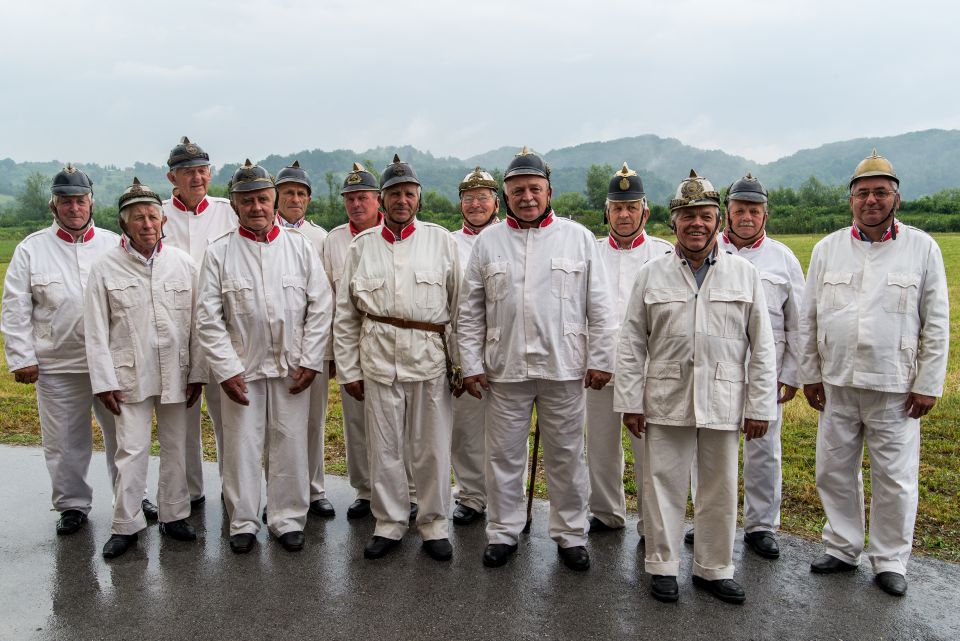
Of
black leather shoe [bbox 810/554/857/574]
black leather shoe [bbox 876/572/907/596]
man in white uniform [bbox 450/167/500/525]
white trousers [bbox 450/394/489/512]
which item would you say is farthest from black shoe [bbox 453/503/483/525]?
black leather shoe [bbox 876/572/907/596]

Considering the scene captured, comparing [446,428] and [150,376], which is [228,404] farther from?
[446,428]

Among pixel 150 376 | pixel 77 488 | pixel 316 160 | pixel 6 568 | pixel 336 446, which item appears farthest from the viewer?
pixel 316 160

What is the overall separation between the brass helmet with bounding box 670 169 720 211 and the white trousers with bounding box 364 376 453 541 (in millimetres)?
1877

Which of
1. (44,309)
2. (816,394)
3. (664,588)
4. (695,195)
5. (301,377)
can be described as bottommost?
(664,588)

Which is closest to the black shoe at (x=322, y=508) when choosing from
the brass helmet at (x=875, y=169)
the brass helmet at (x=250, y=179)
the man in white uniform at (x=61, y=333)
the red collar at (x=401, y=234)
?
the man in white uniform at (x=61, y=333)

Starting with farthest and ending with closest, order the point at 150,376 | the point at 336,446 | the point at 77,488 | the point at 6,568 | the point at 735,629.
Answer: the point at 336,446 < the point at 77,488 < the point at 150,376 < the point at 6,568 < the point at 735,629

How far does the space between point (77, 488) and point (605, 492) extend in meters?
3.87

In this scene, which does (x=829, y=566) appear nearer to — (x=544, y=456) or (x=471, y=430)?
(x=544, y=456)

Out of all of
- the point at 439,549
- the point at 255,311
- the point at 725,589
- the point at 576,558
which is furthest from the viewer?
the point at 255,311

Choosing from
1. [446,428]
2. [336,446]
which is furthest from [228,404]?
[336,446]

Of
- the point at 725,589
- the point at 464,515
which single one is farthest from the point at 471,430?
the point at 725,589

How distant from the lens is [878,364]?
424 cm

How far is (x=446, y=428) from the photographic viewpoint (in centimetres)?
485

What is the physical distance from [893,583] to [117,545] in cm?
472
